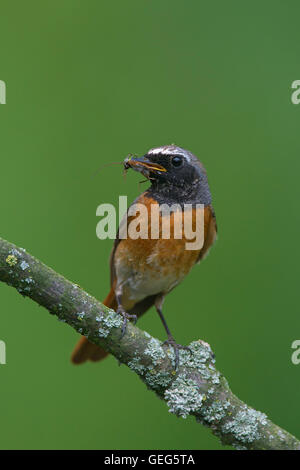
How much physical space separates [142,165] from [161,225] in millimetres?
390

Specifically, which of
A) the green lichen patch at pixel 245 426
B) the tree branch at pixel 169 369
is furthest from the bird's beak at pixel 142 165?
the green lichen patch at pixel 245 426

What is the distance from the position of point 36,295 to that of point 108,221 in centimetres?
166

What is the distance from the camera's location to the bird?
3.71 metres

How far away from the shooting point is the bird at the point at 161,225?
371 centimetres

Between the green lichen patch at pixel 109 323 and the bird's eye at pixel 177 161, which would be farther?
the bird's eye at pixel 177 161

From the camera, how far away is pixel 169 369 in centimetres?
289

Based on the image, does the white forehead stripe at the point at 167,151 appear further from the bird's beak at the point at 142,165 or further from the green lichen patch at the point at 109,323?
the green lichen patch at the point at 109,323

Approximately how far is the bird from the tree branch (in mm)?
729

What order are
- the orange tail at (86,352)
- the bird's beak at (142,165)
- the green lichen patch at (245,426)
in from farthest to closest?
the orange tail at (86,352) < the bird's beak at (142,165) < the green lichen patch at (245,426)

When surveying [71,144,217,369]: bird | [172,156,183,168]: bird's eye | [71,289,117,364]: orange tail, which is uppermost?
[172,156,183,168]: bird's eye

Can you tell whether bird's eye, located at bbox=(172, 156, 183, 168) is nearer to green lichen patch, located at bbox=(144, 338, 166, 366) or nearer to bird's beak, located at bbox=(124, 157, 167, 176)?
bird's beak, located at bbox=(124, 157, 167, 176)

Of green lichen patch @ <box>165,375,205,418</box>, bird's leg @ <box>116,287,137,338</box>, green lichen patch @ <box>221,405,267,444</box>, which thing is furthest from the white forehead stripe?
green lichen patch @ <box>221,405,267,444</box>
